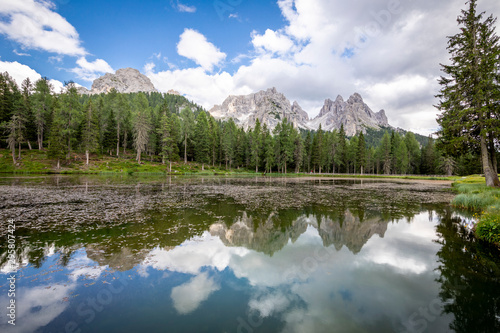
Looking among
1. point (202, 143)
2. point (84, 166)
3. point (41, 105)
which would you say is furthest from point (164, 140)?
point (41, 105)

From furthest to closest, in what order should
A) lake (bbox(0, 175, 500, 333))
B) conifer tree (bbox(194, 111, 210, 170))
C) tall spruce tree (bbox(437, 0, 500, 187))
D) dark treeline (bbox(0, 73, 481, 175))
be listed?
conifer tree (bbox(194, 111, 210, 170)), dark treeline (bbox(0, 73, 481, 175)), tall spruce tree (bbox(437, 0, 500, 187)), lake (bbox(0, 175, 500, 333))

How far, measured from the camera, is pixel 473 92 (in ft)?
81.7

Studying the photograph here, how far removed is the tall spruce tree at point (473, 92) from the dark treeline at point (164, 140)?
27.7 m

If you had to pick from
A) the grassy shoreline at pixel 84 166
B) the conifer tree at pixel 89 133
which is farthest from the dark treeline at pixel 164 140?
the grassy shoreline at pixel 84 166

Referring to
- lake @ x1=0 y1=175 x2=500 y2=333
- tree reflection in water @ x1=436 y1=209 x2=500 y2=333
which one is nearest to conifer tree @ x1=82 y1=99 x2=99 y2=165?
lake @ x1=0 y1=175 x2=500 y2=333

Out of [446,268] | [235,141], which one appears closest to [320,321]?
[446,268]

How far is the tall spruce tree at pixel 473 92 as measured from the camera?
75.9 ft

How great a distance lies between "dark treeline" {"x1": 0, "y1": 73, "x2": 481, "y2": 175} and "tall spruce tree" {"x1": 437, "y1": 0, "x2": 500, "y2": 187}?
27.7m

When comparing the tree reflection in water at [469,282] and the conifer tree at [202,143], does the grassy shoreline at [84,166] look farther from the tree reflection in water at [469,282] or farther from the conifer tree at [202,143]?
Answer: the tree reflection in water at [469,282]

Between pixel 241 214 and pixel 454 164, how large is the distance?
10439 centimetres

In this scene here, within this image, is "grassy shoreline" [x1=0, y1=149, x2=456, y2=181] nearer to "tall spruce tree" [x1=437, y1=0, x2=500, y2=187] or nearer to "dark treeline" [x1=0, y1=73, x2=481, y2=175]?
"dark treeline" [x1=0, y1=73, x2=481, y2=175]

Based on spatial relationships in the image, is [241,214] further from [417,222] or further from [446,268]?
[417,222]

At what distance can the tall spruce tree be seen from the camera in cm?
2312

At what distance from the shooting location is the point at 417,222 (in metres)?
14.3
